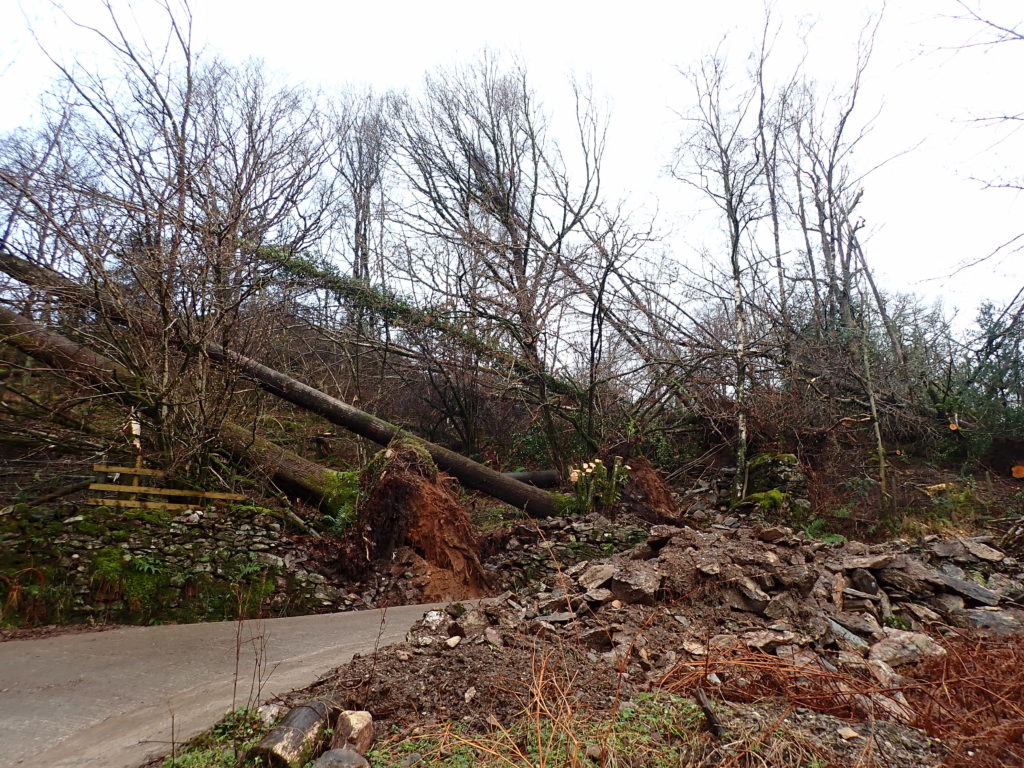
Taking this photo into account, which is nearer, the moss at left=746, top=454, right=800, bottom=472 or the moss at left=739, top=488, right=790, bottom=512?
the moss at left=739, top=488, right=790, bottom=512

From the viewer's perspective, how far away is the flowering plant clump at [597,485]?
8.70 meters

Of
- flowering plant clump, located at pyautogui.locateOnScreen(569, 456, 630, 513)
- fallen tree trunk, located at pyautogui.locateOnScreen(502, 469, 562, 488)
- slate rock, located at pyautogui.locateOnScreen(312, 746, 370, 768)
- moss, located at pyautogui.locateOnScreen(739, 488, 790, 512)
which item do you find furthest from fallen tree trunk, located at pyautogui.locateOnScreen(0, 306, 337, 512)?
moss, located at pyautogui.locateOnScreen(739, 488, 790, 512)

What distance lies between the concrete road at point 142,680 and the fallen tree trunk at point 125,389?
2.51 metres

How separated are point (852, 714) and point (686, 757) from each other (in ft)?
3.12

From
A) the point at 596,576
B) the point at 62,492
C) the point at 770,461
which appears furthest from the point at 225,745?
the point at 770,461

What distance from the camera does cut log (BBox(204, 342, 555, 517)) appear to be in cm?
850

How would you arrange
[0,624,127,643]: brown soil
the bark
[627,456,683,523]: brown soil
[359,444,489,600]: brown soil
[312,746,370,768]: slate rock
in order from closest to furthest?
[312,746,370,768]: slate rock → [0,624,127,643]: brown soil → the bark → [359,444,489,600]: brown soil → [627,456,683,523]: brown soil

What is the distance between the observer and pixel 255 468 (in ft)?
24.1

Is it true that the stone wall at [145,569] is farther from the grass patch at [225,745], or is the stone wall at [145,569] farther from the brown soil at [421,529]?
the grass patch at [225,745]

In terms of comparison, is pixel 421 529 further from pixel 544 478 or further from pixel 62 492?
pixel 544 478

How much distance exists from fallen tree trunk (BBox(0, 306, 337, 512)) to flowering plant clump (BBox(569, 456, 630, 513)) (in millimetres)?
3236

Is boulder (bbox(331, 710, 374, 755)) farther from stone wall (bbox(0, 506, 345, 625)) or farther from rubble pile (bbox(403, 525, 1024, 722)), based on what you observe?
stone wall (bbox(0, 506, 345, 625))

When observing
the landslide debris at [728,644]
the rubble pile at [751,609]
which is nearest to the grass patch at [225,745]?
the landslide debris at [728,644]

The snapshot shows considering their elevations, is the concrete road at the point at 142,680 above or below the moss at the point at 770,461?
below
